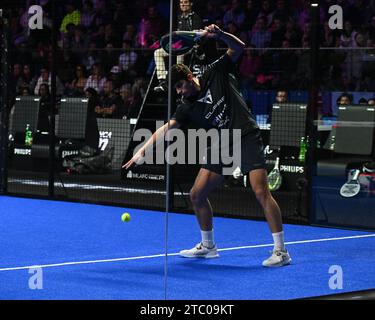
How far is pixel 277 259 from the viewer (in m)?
8.95

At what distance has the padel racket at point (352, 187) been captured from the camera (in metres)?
13.9

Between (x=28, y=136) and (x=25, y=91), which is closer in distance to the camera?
(x=28, y=136)

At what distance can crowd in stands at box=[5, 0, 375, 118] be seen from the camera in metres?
16.4

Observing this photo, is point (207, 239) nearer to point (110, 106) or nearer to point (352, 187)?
point (352, 187)

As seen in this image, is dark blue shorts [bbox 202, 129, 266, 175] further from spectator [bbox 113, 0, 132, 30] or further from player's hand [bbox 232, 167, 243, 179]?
spectator [bbox 113, 0, 132, 30]

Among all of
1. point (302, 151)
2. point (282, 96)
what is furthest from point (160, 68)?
point (302, 151)

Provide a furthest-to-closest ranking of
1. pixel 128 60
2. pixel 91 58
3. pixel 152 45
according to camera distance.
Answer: pixel 91 58 < pixel 128 60 < pixel 152 45

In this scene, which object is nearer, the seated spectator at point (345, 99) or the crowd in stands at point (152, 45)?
the seated spectator at point (345, 99)

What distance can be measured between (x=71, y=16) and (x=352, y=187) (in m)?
8.63

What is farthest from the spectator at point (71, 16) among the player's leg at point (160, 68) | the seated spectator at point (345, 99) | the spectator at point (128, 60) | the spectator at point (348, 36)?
the seated spectator at point (345, 99)

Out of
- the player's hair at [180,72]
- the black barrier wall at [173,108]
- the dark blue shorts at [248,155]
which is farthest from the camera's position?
the black barrier wall at [173,108]

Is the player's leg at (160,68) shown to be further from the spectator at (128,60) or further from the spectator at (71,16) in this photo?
the spectator at (71,16)

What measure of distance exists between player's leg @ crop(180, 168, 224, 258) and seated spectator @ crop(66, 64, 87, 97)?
893cm

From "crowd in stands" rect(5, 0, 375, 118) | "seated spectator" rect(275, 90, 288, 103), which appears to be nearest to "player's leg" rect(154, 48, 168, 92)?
"crowd in stands" rect(5, 0, 375, 118)
